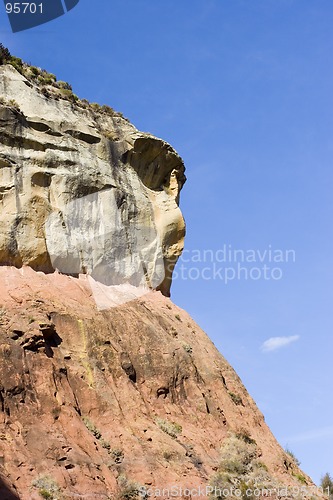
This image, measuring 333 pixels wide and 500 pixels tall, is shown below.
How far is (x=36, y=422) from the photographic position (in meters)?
21.6

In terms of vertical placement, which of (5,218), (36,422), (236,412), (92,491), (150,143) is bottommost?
(92,491)

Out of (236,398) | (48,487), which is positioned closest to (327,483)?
(236,398)

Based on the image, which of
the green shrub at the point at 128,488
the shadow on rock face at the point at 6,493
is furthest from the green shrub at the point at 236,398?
the shadow on rock face at the point at 6,493

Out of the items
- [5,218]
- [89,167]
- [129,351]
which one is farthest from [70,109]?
[129,351]

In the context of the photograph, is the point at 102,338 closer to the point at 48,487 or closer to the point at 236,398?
the point at 236,398

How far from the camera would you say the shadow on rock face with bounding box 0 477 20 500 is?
1873 centimetres

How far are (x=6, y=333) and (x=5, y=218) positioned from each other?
5240 mm

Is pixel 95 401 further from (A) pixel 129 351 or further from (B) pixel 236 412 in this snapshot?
(B) pixel 236 412

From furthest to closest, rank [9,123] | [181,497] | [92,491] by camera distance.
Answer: [9,123], [181,497], [92,491]

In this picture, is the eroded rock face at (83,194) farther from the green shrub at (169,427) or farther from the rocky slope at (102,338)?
the green shrub at (169,427)

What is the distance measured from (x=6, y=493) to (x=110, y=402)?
5.70 metres

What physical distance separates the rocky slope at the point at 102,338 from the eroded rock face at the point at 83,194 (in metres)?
0.05

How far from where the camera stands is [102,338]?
1023 inches

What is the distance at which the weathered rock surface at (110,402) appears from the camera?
21.0m
